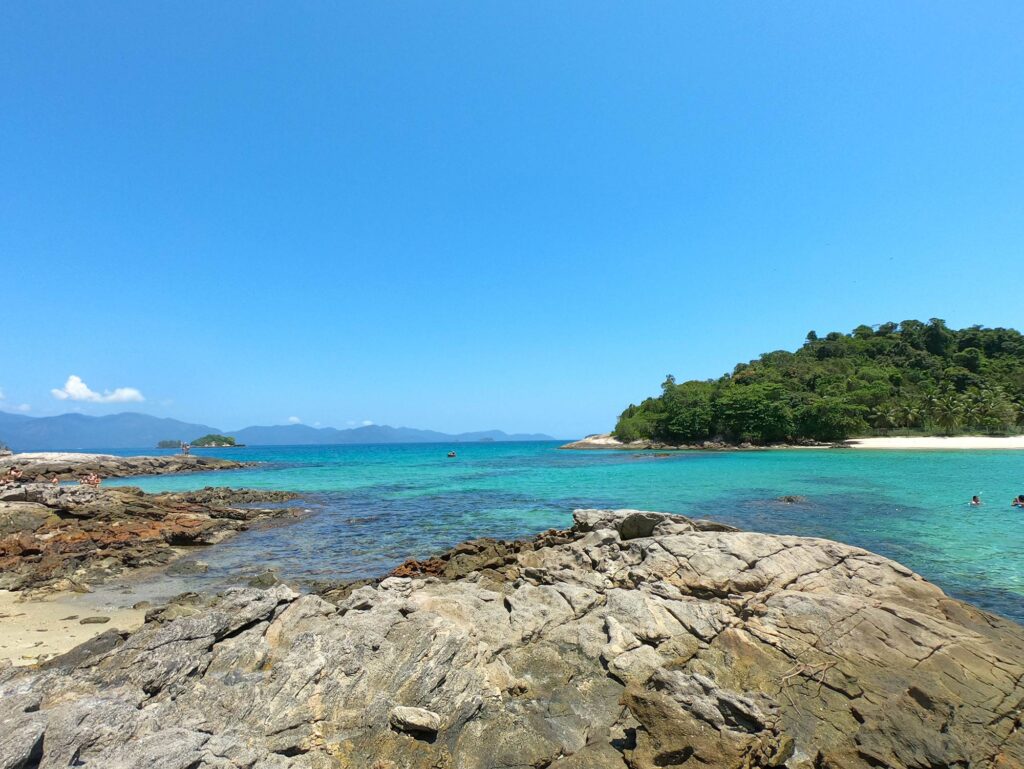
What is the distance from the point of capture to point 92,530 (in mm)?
20234

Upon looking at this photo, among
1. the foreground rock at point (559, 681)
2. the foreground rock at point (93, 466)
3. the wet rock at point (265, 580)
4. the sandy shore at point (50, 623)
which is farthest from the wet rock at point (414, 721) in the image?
the foreground rock at point (93, 466)

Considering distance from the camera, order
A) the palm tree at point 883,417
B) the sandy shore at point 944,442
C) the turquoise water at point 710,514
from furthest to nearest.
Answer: the palm tree at point 883,417
the sandy shore at point 944,442
the turquoise water at point 710,514

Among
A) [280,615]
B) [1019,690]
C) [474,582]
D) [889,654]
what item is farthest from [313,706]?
[1019,690]

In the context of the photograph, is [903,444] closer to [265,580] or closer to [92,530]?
[265,580]

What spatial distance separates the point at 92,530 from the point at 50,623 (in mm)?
11199

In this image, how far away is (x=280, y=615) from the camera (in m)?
8.54

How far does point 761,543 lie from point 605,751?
7118 millimetres

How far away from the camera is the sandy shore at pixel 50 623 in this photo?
31.4ft

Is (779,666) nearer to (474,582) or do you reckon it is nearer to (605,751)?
(605,751)

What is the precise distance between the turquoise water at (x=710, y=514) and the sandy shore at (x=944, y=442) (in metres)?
26.3

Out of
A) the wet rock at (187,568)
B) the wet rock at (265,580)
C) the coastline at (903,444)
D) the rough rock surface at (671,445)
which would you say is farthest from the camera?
the rough rock surface at (671,445)

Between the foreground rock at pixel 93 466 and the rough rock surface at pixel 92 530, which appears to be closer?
the rough rock surface at pixel 92 530

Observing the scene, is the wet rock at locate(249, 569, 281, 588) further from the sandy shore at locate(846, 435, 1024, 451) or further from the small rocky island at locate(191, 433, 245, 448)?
the small rocky island at locate(191, 433, 245, 448)

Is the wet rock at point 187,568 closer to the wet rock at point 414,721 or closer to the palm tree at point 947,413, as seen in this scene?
the wet rock at point 414,721
